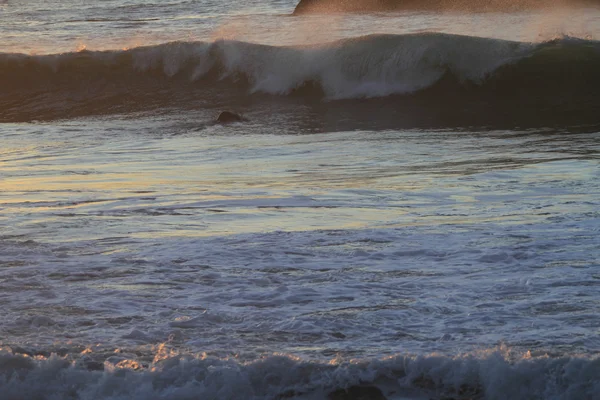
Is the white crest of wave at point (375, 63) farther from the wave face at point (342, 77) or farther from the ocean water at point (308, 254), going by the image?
the ocean water at point (308, 254)

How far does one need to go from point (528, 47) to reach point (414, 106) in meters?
3.85

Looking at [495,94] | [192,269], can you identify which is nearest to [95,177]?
[192,269]

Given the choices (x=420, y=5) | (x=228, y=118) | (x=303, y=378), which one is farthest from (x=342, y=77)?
(x=420, y=5)

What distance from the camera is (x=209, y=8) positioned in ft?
143

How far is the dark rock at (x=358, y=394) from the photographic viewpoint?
4.25 m

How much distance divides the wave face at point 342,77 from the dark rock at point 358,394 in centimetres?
1271

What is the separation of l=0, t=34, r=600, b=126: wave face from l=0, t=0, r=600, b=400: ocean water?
1.67 feet

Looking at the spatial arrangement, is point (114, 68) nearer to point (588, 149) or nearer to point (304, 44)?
point (304, 44)

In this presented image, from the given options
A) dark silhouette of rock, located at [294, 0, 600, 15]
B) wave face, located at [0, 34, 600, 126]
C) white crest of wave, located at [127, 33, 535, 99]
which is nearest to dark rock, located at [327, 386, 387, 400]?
wave face, located at [0, 34, 600, 126]

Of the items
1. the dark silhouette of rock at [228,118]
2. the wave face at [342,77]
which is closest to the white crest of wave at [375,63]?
the wave face at [342,77]

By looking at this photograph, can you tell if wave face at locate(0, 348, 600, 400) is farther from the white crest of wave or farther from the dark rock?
the white crest of wave

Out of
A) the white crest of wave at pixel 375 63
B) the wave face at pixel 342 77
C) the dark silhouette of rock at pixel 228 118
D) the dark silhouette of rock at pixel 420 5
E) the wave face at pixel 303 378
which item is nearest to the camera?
the wave face at pixel 303 378

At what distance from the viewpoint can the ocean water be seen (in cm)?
434

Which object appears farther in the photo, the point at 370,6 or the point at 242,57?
the point at 370,6
